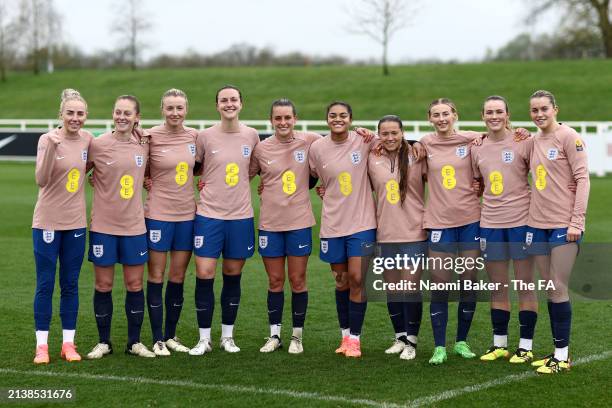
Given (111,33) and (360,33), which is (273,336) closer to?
(360,33)

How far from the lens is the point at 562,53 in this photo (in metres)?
58.4

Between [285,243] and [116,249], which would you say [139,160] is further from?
[285,243]

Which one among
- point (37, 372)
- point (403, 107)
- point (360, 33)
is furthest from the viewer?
point (360, 33)

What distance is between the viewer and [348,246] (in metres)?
6.86

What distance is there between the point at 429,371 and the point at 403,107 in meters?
36.2

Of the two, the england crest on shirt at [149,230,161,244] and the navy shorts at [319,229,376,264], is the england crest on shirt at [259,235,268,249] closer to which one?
the navy shorts at [319,229,376,264]

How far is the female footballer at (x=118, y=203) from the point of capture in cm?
675

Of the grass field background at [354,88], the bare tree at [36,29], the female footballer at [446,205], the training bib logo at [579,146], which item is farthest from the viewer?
the bare tree at [36,29]

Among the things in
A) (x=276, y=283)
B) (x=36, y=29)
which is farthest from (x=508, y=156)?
(x=36, y=29)

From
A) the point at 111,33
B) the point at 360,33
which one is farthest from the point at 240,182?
the point at 111,33

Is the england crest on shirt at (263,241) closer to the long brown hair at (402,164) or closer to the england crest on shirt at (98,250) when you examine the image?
the long brown hair at (402,164)

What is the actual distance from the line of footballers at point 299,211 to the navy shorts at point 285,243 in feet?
0.04

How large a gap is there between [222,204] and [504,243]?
226 centimetres

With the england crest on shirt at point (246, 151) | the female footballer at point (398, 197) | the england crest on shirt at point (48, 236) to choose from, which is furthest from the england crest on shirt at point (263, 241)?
the england crest on shirt at point (48, 236)
